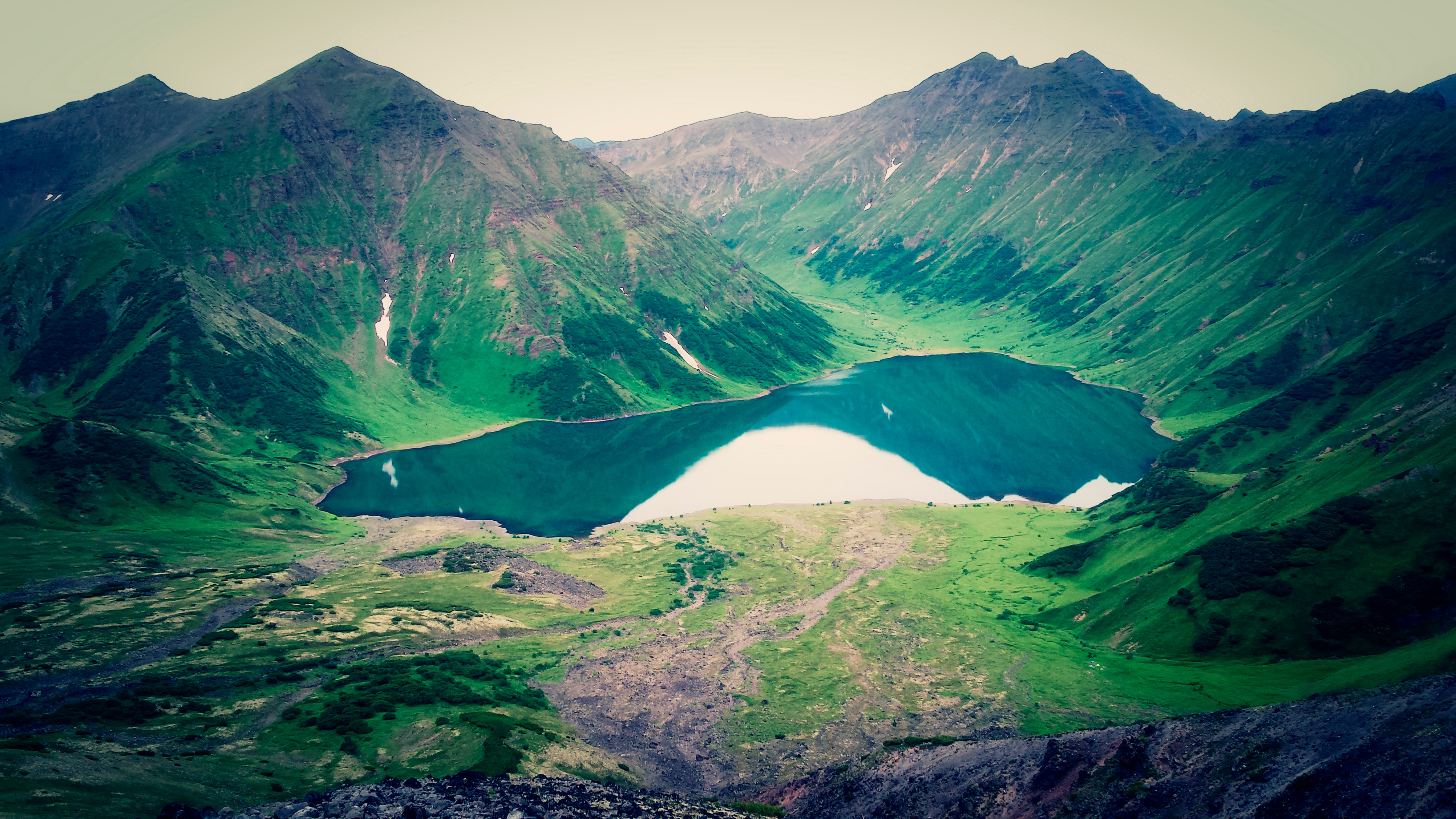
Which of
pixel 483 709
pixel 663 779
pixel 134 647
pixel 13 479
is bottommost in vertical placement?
pixel 663 779

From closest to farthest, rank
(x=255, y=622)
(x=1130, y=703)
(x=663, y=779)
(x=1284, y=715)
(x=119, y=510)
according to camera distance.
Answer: (x=1284, y=715), (x=663, y=779), (x=1130, y=703), (x=255, y=622), (x=119, y=510)

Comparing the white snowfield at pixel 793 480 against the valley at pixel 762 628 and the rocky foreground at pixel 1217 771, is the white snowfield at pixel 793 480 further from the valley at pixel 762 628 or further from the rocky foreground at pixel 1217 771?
the rocky foreground at pixel 1217 771

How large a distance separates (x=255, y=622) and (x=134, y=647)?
38.2ft

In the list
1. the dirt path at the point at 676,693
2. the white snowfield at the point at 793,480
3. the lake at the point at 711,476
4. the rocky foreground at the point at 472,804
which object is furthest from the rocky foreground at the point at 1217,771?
the white snowfield at the point at 793,480

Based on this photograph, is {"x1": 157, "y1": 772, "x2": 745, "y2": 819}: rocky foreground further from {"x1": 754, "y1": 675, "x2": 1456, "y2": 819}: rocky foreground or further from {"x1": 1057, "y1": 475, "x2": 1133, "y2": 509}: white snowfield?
{"x1": 1057, "y1": 475, "x2": 1133, "y2": 509}: white snowfield

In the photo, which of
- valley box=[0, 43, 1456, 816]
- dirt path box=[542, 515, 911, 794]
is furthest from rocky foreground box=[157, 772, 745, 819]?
dirt path box=[542, 515, 911, 794]

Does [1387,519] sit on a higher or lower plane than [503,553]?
higher

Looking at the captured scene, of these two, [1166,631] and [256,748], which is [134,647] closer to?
[256,748]

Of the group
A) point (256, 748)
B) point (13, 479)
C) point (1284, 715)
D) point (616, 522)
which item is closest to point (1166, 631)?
point (1284, 715)

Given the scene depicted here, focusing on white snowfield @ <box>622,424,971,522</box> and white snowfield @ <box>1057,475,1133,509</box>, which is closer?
white snowfield @ <box>1057,475,1133,509</box>

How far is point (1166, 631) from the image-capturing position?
79000mm

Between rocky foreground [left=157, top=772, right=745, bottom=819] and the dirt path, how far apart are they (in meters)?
12.7

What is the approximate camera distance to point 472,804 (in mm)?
46875

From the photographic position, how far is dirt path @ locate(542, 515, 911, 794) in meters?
67.8
